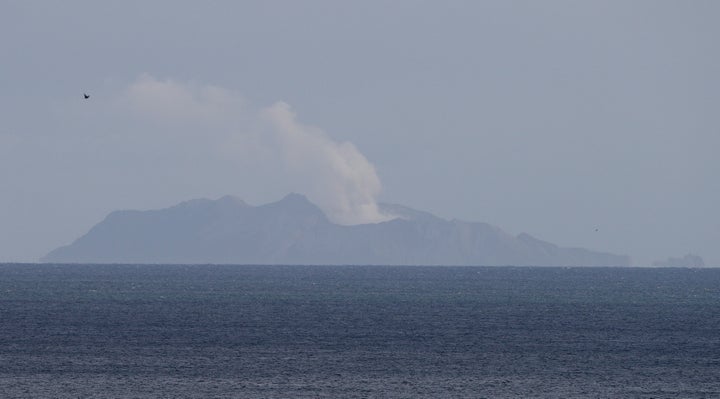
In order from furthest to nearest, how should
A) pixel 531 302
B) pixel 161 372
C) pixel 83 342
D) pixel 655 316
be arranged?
pixel 531 302, pixel 655 316, pixel 83 342, pixel 161 372

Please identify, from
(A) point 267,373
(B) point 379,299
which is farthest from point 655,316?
(A) point 267,373

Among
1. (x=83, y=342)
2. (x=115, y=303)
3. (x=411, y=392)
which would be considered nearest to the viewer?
(x=411, y=392)

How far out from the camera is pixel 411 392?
4931 centimetres

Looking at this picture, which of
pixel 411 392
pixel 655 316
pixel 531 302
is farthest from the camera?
pixel 531 302

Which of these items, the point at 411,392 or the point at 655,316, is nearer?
the point at 411,392

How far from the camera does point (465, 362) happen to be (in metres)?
61.0

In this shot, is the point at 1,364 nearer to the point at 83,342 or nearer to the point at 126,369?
the point at 126,369

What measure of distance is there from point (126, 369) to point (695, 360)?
93.7ft

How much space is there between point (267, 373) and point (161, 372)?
4637 millimetres

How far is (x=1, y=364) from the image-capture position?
57531mm

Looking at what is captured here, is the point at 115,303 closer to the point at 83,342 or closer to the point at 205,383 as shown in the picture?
the point at 83,342

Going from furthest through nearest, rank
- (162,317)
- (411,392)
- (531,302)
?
(531,302), (162,317), (411,392)

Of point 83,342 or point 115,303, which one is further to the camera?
point 115,303

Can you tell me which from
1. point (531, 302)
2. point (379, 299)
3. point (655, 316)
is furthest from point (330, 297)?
point (655, 316)
